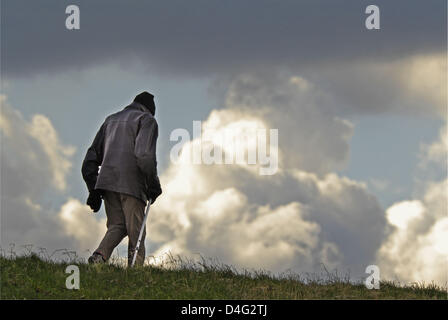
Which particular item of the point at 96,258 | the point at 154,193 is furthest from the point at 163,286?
the point at 154,193

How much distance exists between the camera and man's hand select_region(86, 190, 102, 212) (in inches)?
572

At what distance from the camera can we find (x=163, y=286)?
12.0 meters

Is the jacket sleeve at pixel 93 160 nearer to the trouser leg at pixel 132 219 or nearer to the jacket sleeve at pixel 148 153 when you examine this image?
the trouser leg at pixel 132 219

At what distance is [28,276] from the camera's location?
12.2 meters

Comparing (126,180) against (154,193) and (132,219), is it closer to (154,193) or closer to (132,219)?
(154,193)

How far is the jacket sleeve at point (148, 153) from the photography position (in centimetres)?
1392

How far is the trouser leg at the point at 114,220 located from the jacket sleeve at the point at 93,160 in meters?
0.40

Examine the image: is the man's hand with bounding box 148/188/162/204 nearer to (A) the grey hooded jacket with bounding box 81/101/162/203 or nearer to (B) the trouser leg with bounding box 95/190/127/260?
(A) the grey hooded jacket with bounding box 81/101/162/203

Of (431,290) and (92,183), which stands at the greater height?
(92,183)
